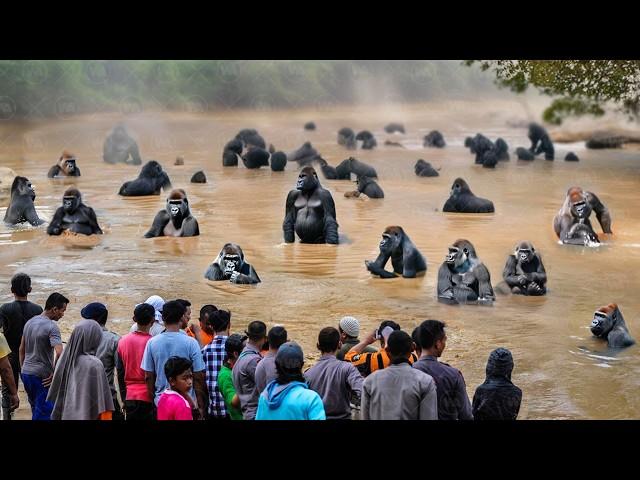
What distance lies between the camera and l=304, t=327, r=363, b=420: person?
24.0 feet

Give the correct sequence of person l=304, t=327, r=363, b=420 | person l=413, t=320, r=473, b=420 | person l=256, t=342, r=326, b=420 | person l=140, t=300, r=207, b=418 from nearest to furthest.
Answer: person l=256, t=342, r=326, b=420, person l=413, t=320, r=473, b=420, person l=304, t=327, r=363, b=420, person l=140, t=300, r=207, b=418

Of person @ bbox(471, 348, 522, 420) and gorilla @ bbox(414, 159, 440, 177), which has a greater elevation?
gorilla @ bbox(414, 159, 440, 177)

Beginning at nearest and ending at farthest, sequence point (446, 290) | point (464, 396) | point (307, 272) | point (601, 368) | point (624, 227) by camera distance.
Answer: point (464, 396) < point (601, 368) < point (446, 290) < point (307, 272) < point (624, 227)

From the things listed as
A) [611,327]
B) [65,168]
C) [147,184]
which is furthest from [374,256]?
[65,168]

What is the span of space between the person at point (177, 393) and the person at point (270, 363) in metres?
0.50

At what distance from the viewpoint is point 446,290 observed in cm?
1319

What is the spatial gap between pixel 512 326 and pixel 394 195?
34.2 ft

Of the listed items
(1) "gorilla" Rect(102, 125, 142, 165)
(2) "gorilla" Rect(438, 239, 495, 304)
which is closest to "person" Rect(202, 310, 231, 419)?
(2) "gorilla" Rect(438, 239, 495, 304)

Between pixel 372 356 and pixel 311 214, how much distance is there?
8657mm

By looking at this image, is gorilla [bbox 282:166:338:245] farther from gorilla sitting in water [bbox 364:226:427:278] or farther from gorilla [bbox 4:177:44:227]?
gorilla [bbox 4:177:44:227]

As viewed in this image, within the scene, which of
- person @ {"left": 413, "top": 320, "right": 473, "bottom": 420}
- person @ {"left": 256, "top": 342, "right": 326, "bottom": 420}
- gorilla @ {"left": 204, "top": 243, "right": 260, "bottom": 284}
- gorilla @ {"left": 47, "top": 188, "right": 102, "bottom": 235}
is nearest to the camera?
person @ {"left": 256, "top": 342, "right": 326, "bottom": 420}

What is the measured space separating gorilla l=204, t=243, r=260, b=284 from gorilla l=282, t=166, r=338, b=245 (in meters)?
2.59
